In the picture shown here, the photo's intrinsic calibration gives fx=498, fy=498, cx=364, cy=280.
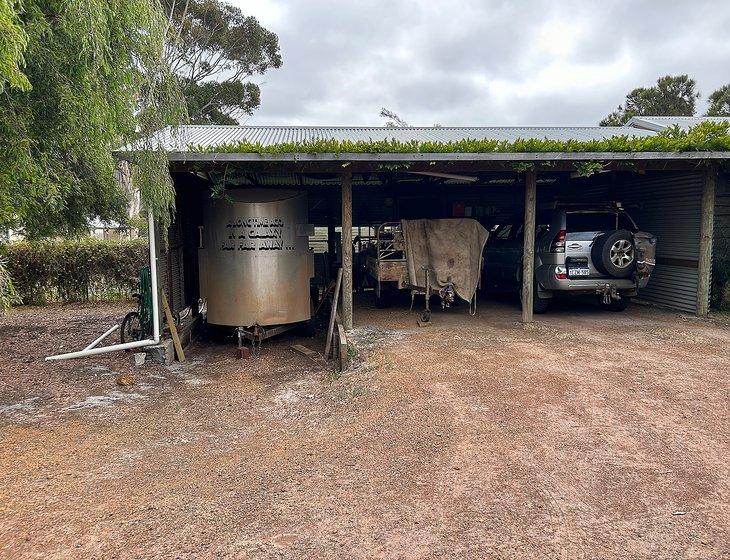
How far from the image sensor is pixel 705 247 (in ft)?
27.0

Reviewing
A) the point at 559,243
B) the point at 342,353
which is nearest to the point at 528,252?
the point at 559,243

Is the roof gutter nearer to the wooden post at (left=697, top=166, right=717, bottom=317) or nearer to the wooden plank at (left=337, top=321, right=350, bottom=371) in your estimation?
the wooden post at (left=697, top=166, right=717, bottom=317)

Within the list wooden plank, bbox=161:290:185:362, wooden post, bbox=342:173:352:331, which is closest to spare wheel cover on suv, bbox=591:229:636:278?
wooden post, bbox=342:173:352:331

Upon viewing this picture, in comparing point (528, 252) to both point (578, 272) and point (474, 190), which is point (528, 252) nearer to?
point (578, 272)

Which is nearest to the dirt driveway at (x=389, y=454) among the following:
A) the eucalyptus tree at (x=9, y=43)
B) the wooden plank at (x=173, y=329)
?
the wooden plank at (x=173, y=329)

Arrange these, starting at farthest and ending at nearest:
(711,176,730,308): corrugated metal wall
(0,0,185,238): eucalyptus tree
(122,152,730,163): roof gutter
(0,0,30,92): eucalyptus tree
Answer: (711,176,730,308): corrugated metal wall, (122,152,730,163): roof gutter, (0,0,185,238): eucalyptus tree, (0,0,30,92): eucalyptus tree

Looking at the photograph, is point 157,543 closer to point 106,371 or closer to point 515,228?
point 106,371

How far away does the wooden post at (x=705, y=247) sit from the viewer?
26.5 ft

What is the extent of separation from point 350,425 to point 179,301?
4.69m

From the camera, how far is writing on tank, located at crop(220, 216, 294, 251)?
7516 mm

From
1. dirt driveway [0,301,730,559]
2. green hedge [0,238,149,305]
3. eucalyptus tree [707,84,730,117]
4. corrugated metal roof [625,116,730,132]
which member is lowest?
dirt driveway [0,301,730,559]

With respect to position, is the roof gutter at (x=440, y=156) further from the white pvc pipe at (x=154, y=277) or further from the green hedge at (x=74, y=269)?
the green hedge at (x=74, y=269)

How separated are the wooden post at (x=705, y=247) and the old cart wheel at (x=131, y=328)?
29.4 ft

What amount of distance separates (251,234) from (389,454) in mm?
4533
